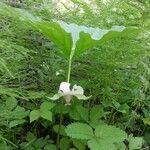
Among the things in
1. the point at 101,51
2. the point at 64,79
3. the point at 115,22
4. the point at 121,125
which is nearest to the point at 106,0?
the point at 115,22

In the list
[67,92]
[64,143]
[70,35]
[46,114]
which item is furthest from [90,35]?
[64,143]

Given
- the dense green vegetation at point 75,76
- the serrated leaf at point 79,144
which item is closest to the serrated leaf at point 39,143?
the dense green vegetation at point 75,76

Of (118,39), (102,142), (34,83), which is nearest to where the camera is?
(102,142)

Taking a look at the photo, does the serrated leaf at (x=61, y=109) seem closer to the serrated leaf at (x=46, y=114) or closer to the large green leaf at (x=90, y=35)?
the serrated leaf at (x=46, y=114)

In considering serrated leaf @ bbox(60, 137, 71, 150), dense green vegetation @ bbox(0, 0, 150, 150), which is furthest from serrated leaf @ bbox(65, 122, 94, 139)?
serrated leaf @ bbox(60, 137, 71, 150)

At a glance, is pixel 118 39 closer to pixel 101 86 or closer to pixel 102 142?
pixel 101 86

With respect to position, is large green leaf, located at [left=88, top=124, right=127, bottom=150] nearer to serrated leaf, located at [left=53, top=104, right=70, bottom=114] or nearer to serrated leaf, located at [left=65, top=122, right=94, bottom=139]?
serrated leaf, located at [left=65, top=122, right=94, bottom=139]

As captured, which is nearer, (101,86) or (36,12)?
(101,86)

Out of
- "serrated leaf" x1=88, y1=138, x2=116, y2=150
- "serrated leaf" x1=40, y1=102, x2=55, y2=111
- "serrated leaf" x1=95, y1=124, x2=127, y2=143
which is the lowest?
"serrated leaf" x1=88, y1=138, x2=116, y2=150
